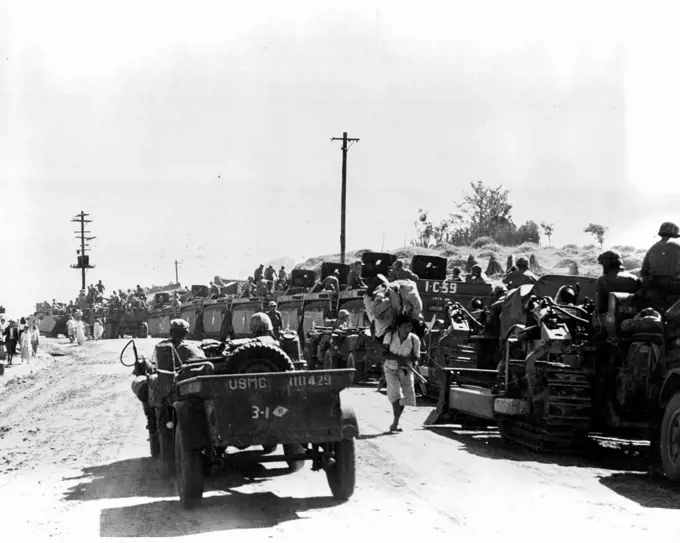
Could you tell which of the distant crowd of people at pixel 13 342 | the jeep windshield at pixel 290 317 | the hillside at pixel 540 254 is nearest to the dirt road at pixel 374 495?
the jeep windshield at pixel 290 317

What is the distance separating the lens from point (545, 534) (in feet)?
22.4

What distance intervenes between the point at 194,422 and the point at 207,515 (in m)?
0.76

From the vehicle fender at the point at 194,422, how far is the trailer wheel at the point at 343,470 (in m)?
1.10

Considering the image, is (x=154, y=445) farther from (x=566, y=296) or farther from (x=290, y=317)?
(x=290, y=317)

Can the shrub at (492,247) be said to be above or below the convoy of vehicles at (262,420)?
above

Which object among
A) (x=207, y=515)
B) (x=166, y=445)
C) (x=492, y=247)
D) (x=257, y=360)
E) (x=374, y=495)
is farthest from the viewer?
(x=492, y=247)

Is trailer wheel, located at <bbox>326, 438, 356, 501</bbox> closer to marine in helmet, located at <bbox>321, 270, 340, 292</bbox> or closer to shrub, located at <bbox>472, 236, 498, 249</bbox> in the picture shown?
marine in helmet, located at <bbox>321, 270, 340, 292</bbox>

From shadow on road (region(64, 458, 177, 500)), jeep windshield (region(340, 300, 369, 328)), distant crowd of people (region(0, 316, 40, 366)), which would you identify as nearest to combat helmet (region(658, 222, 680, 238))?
shadow on road (region(64, 458, 177, 500))

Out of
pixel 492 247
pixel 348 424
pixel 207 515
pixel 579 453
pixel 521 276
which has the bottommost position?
pixel 579 453

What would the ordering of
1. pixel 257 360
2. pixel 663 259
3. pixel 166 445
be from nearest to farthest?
1. pixel 257 360
2. pixel 166 445
3. pixel 663 259

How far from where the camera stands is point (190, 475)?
25.7ft

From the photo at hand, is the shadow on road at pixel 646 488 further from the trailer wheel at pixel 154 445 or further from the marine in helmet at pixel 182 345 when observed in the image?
the trailer wheel at pixel 154 445

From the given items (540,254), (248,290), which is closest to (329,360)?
(248,290)

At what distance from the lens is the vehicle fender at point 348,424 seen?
316 inches
